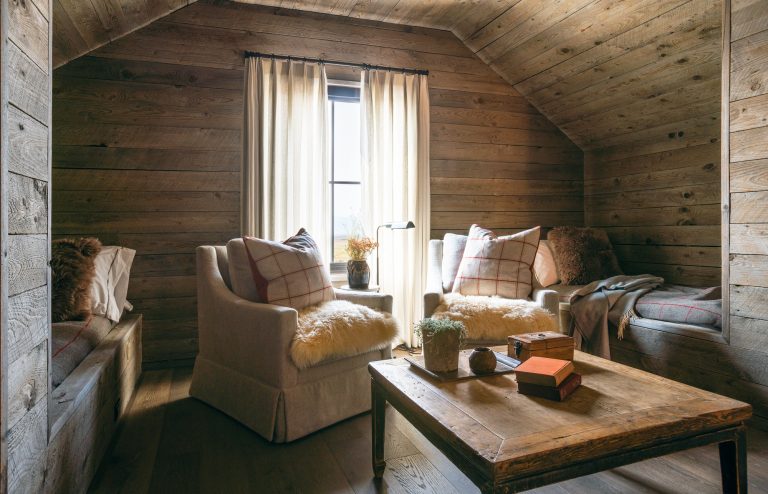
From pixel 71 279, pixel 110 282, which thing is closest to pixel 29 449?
pixel 71 279

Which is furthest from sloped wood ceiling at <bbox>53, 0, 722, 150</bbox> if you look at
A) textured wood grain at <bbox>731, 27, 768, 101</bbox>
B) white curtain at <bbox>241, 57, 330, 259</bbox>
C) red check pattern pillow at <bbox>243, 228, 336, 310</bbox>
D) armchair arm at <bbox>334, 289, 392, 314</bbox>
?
armchair arm at <bbox>334, 289, 392, 314</bbox>

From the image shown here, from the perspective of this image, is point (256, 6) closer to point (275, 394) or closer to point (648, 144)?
point (275, 394)

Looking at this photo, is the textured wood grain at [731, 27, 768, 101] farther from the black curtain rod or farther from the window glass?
the window glass

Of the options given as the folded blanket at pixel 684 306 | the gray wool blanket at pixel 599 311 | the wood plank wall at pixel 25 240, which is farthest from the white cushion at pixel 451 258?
the wood plank wall at pixel 25 240

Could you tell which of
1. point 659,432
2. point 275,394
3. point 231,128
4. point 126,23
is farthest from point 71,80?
point 659,432

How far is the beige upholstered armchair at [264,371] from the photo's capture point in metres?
2.11

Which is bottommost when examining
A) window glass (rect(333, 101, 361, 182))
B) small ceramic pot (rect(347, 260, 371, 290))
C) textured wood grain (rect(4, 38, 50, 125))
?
small ceramic pot (rect(347, 260, 371, 290))

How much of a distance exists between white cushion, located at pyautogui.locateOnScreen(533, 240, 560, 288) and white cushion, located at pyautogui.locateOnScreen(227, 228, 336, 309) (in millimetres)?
1737

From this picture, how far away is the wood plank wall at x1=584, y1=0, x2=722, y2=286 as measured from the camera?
3080mm

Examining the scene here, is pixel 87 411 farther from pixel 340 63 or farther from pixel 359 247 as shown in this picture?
pixel 340 63

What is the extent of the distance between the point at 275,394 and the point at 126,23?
8.27ft

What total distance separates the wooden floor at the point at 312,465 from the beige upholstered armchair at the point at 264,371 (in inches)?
3.3

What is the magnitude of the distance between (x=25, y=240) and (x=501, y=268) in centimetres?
240

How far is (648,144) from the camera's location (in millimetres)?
3842
